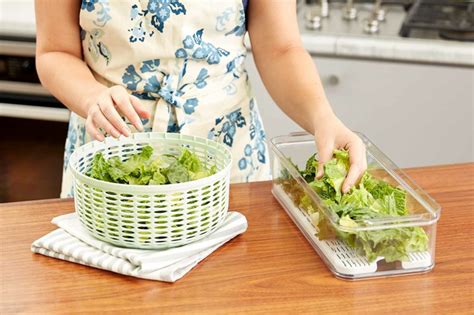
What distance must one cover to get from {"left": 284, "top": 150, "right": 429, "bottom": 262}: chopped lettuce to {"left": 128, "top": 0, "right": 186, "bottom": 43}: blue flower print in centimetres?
43

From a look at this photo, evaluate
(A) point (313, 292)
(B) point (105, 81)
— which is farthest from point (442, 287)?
(B) point (105, 81)

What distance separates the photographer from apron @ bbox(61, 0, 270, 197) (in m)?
1.57

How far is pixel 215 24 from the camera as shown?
1.61 meters

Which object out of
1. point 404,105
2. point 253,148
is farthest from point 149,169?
point 404,105

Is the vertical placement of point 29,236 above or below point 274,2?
below

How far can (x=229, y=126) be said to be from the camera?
1.69 meters

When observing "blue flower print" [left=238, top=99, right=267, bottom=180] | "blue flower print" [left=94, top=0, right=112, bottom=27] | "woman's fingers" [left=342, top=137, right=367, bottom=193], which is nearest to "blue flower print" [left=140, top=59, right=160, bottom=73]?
"blue flower print" [left=94, top=0, right=112, bottom=27]

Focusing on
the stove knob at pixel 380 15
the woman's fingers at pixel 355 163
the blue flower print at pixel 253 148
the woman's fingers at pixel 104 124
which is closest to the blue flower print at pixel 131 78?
Answer: the blue flower print at pixel 253 148

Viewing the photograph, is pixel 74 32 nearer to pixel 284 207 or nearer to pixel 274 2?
pixel 274 2

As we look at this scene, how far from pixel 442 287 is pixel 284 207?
1.07ft

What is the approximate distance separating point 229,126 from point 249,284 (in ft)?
1.97

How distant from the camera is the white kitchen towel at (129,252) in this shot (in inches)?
45.4

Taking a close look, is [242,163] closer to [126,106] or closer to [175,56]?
[175,56]

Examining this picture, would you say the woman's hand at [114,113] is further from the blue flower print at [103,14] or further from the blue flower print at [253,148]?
the blue flower print at [253,148]
